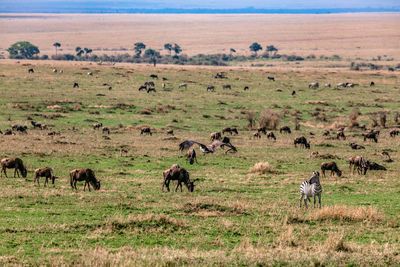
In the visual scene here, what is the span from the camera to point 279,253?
13.0 metres

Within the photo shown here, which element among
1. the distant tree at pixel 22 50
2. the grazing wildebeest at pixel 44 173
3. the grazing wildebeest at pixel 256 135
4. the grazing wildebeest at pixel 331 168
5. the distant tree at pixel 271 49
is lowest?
the grazing wildebeest at pixel 256 135

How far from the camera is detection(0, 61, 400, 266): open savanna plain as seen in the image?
13250mm

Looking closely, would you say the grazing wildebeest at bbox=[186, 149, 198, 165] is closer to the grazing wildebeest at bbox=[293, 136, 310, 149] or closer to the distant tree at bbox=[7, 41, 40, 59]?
the grazing wildebeest at bbox=[293, 136, 310, 149]

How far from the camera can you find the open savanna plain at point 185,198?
1325cm

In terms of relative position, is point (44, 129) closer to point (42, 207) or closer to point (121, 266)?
point (42, 207)

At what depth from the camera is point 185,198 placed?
19484mm

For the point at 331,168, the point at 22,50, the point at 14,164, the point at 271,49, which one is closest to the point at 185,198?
the point at 14,164

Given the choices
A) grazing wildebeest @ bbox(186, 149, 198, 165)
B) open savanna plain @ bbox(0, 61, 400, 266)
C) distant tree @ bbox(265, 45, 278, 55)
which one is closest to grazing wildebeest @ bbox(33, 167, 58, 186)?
open savanna plain @ bbox(0, 61, 400, 266)

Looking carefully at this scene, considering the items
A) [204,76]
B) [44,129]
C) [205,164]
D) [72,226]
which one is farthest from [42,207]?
[204,76]

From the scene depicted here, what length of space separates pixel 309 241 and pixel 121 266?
5.38 m

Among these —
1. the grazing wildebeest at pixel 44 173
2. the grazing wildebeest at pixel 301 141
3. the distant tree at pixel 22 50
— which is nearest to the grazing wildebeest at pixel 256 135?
the grazing wildebeest at pixel 301 141

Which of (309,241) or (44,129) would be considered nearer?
(309,241)

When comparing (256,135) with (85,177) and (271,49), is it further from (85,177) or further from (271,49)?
(271,49)

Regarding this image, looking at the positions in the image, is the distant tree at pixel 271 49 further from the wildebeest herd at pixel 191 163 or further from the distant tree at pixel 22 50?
the wildebeest herd at pixel 191 163
